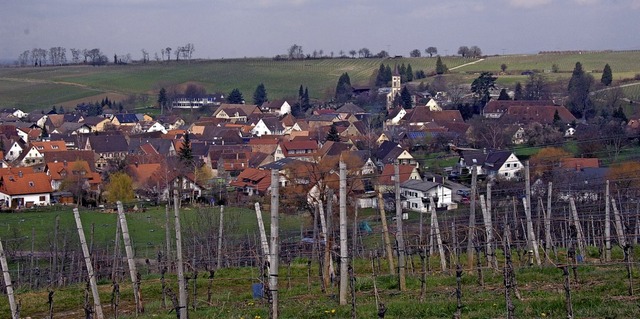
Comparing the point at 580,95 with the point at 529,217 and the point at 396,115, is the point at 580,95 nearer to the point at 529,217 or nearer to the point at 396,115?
the point at 396,115

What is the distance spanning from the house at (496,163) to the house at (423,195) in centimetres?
412

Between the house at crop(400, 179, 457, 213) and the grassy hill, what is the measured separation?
56343 mm

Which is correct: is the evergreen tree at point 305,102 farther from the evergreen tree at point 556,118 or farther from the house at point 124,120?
the evergreen tree at point 556,118

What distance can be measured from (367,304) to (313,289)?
2027 mm

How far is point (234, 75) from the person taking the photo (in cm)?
10669

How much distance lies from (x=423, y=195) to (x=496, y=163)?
778 cm

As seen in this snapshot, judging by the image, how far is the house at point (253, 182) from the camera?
34.9 meters

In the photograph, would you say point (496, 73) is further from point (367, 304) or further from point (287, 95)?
point (367, 304)

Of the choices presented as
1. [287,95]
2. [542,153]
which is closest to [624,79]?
[287,95]

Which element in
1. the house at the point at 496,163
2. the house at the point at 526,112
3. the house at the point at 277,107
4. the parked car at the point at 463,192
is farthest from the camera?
the house at the point at 277,107

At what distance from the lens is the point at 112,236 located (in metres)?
26.9

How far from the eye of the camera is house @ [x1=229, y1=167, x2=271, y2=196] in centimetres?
3490

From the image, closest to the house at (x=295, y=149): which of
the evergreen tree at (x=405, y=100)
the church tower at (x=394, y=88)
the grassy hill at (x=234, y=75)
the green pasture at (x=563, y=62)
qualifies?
the evergreen tree at (x=405, y=100)

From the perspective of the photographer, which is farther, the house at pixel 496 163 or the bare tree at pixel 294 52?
the bare tree at pixel 294 52
